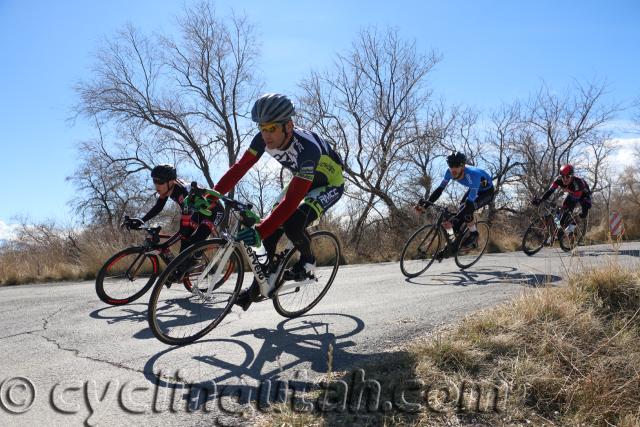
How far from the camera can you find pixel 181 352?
3590 millimetres

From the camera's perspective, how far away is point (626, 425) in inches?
104

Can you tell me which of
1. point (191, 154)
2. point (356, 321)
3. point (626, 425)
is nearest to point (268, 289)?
point (356, 321)

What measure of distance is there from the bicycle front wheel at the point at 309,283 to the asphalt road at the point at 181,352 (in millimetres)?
142

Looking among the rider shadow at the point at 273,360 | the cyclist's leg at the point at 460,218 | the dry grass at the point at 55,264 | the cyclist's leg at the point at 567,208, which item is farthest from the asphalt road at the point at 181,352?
the cyclist's leg at the point at 567,208

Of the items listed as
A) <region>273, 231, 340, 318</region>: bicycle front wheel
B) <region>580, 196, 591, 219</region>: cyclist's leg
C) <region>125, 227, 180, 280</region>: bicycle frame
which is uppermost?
<region>580, 196, 591, 219</region>: cyclist's leg

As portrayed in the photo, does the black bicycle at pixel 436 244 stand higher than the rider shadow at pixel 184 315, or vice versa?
the black bicycle at pixel 436 244

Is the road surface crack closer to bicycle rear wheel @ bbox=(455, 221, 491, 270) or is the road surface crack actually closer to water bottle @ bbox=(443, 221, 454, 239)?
water bottle @ bbox=(443, 221, 454, 239)

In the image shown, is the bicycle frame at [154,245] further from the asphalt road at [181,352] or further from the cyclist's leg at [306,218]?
the cyclist's leg at [306,218]

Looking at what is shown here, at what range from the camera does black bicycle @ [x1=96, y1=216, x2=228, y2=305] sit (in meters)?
5.83

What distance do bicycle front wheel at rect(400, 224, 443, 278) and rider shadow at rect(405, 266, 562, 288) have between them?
345mm

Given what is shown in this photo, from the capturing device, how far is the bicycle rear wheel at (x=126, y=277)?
19.1ft

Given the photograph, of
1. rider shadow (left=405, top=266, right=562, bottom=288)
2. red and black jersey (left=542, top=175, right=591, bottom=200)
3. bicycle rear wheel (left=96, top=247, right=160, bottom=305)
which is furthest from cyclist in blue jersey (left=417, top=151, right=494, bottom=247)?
bicycle rear wheel (left=96, top=247, right=160, bottom=305)

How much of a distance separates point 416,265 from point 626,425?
5.38 m

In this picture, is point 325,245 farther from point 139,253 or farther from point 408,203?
point 408,203
